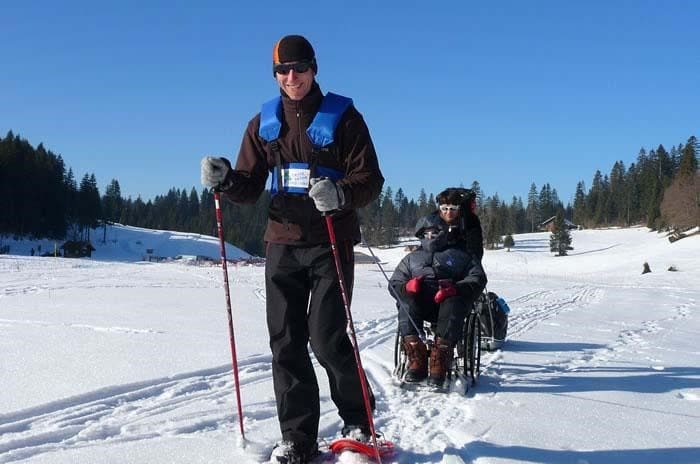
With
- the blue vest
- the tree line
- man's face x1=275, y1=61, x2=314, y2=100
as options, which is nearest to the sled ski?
the blue vest

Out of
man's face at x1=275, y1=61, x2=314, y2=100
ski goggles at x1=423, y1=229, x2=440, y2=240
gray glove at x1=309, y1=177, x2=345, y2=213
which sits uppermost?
man's face at x1=275, y1=61, x2=314, y2=100

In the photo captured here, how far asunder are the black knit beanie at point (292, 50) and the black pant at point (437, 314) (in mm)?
2796

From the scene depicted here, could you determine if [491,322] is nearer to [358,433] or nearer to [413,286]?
[413,286]

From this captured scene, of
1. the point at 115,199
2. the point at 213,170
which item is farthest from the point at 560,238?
the point at 115,199

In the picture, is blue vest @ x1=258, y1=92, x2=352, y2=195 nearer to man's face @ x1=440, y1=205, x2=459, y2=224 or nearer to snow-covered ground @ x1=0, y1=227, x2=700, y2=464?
snow-covered ground @ x1=0, y1=227, x2=700, y2=464

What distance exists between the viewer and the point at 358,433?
340 cm

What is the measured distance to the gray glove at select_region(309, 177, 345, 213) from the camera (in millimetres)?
2982

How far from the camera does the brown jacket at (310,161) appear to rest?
3.33 metres

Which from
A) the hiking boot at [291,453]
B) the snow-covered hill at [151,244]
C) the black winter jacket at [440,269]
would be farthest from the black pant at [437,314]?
the snow-covered hill at [151,244]

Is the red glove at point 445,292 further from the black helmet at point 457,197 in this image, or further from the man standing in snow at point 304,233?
the man standing in snow at point 304,233

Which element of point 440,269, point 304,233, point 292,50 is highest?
point 292,50

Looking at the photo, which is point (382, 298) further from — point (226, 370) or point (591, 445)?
point (591, 445)

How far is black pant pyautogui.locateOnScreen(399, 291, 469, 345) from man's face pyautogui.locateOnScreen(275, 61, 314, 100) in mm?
2694

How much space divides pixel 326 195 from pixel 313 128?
54cm
